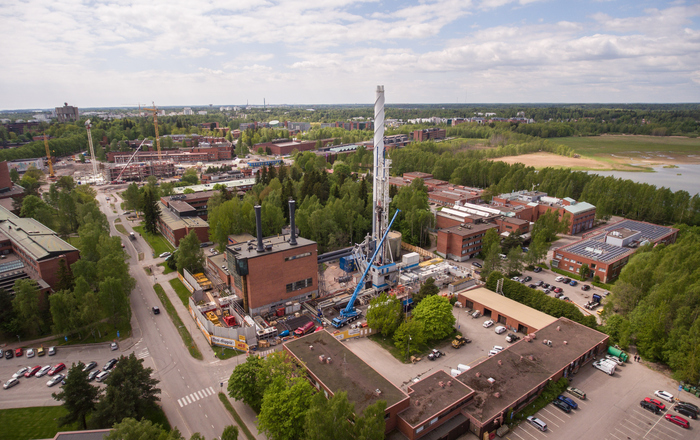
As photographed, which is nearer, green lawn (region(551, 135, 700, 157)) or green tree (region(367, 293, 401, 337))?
green tree (region(367, 293, 401, 337))

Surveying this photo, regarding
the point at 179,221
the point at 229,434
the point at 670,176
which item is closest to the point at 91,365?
the point at 229,434

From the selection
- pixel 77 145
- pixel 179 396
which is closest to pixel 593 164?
pixel 179 396

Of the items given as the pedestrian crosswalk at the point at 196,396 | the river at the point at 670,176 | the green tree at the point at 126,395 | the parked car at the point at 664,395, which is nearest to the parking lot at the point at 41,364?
the green tree at the point at 126,395

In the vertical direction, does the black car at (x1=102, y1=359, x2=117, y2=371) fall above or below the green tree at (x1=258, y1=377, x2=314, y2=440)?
below

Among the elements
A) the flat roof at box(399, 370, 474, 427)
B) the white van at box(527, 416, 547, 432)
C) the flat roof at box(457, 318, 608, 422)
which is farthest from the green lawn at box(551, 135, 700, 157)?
the flat roof at box(399, 370, 474, 427)

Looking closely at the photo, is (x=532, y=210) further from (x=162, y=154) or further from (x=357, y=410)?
(x=162, y=154)

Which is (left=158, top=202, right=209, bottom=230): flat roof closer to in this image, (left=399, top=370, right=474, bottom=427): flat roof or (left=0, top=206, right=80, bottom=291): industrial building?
(left=0, top=206, right=80, bottom=291): industrial building

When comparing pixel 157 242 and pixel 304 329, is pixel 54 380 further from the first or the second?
pixel 157 242
